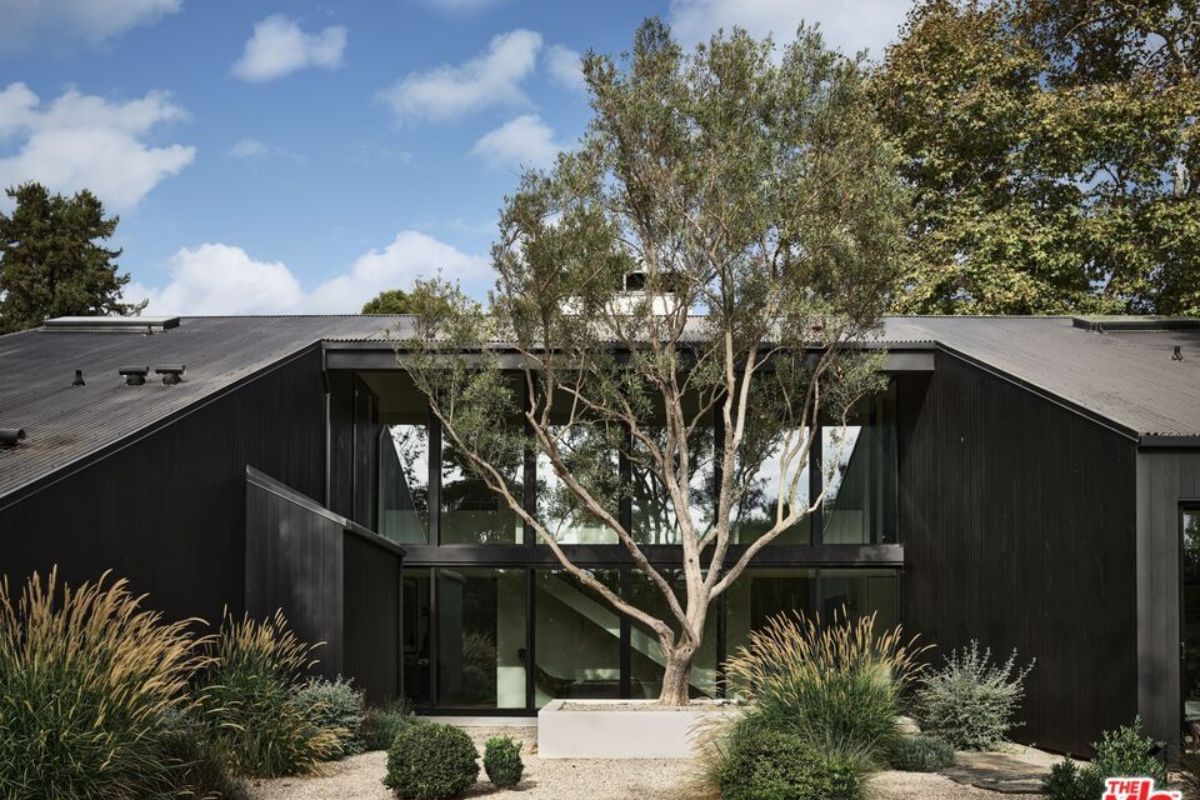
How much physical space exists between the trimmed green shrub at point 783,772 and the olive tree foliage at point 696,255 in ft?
10.7

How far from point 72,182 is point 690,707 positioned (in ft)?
73.0

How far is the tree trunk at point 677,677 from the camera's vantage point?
34.9 ft

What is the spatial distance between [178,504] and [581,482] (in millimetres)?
3920

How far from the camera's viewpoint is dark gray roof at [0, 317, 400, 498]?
27.2ft

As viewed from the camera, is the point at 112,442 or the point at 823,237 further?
the point at 823,237

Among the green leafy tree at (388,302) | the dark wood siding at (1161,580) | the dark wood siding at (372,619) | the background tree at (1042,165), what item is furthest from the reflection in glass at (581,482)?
the green leafy tree at (388,302)

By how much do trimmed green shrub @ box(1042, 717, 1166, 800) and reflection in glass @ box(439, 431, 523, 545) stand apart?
7.05 metres

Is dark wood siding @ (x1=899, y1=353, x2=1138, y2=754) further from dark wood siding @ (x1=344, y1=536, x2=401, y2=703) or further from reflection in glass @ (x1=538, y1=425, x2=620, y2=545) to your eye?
dark wood siding @ (x1=344, y1=536, x2=401, y2=703)

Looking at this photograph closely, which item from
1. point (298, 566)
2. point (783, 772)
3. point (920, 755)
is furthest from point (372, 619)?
point (783, 772)

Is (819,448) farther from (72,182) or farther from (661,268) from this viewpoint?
(72,182)

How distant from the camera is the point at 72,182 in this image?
88.5 feet

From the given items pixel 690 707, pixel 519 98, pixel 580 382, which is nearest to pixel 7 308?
pixel 519 98

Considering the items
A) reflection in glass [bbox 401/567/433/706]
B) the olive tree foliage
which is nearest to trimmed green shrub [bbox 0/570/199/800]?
the olive tree foliage

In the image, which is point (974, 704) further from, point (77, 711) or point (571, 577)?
point (77, 711)
